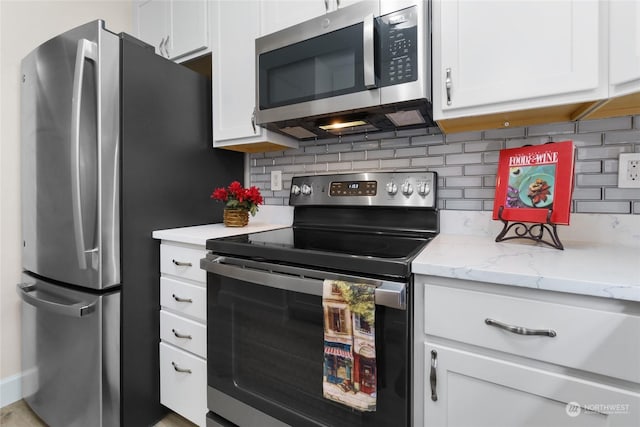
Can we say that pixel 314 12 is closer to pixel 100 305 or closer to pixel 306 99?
pixel 306 99

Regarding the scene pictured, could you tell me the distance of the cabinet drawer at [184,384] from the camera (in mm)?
1368

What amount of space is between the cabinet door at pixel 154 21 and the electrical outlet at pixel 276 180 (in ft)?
3.40

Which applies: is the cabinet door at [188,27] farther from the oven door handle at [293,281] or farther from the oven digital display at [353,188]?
the oven door handle at [293,281]

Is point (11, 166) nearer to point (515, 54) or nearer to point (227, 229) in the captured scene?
point (227, 229)

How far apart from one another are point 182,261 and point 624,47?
1.75 m

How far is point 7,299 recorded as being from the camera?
167cm

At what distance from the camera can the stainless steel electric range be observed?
89 cm

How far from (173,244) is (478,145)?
149cm

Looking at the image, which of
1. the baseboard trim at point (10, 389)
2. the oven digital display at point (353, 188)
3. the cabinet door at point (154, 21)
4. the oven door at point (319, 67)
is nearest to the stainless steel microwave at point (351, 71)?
the oven door at point (319, 67)

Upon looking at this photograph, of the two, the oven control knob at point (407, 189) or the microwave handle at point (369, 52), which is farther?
the oven control knob at point (407, 189)

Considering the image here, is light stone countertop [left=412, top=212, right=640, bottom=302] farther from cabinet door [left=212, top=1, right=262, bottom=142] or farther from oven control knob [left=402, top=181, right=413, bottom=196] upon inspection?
cabinet door [left=212, top=1, right=262, bottom=142]

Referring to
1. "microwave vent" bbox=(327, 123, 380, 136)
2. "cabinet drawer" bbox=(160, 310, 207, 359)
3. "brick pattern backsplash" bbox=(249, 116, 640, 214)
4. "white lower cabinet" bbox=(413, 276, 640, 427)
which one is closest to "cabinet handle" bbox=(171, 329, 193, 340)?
"cabinet drawer" bbox=(160, 310, 207, 359)

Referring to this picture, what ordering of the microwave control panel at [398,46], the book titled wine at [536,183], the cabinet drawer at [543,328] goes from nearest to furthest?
the cabinet drawer at [543,328], the book titled wine at [536,183], the microwave control panel at [398,46]

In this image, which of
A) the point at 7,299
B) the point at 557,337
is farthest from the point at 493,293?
the point at 7,299
